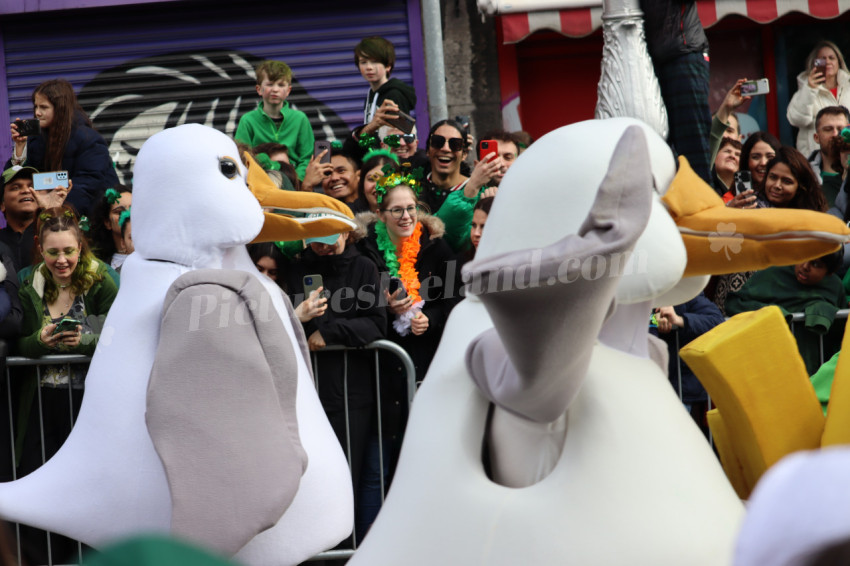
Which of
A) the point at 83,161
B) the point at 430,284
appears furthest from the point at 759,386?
the point at 83,161

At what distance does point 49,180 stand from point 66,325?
117cm

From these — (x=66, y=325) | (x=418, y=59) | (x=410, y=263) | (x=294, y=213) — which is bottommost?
(x=66, y=325)

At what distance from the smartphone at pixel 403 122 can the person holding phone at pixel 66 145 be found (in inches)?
56.9

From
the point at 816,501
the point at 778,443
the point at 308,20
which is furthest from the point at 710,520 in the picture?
the point at 308,20

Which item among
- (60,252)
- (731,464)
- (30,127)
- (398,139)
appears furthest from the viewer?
(30,127)

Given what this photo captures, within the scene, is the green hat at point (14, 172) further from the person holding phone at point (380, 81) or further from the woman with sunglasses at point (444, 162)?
the woman with sunglasses at point (444, 162)

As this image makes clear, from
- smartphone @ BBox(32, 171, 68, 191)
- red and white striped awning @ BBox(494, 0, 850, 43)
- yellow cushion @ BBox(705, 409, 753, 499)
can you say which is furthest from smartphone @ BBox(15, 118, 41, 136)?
yellow cushion @ BBox(705, 409, 753, 499)

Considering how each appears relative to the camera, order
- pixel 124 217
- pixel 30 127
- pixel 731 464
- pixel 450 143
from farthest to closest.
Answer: pixel 30 127
pixel 450 143
pixel 124 217
pixel 731 464

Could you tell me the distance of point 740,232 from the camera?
2.33 meters

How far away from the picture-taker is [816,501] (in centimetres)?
110

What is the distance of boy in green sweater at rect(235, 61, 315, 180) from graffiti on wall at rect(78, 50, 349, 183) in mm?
2460

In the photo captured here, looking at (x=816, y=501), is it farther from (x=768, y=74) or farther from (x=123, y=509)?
(x=768, y=74)

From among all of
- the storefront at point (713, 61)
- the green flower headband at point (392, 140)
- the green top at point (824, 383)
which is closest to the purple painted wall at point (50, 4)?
the storefront at point (713, 61)

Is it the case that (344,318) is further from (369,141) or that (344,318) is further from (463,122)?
(463,122)
